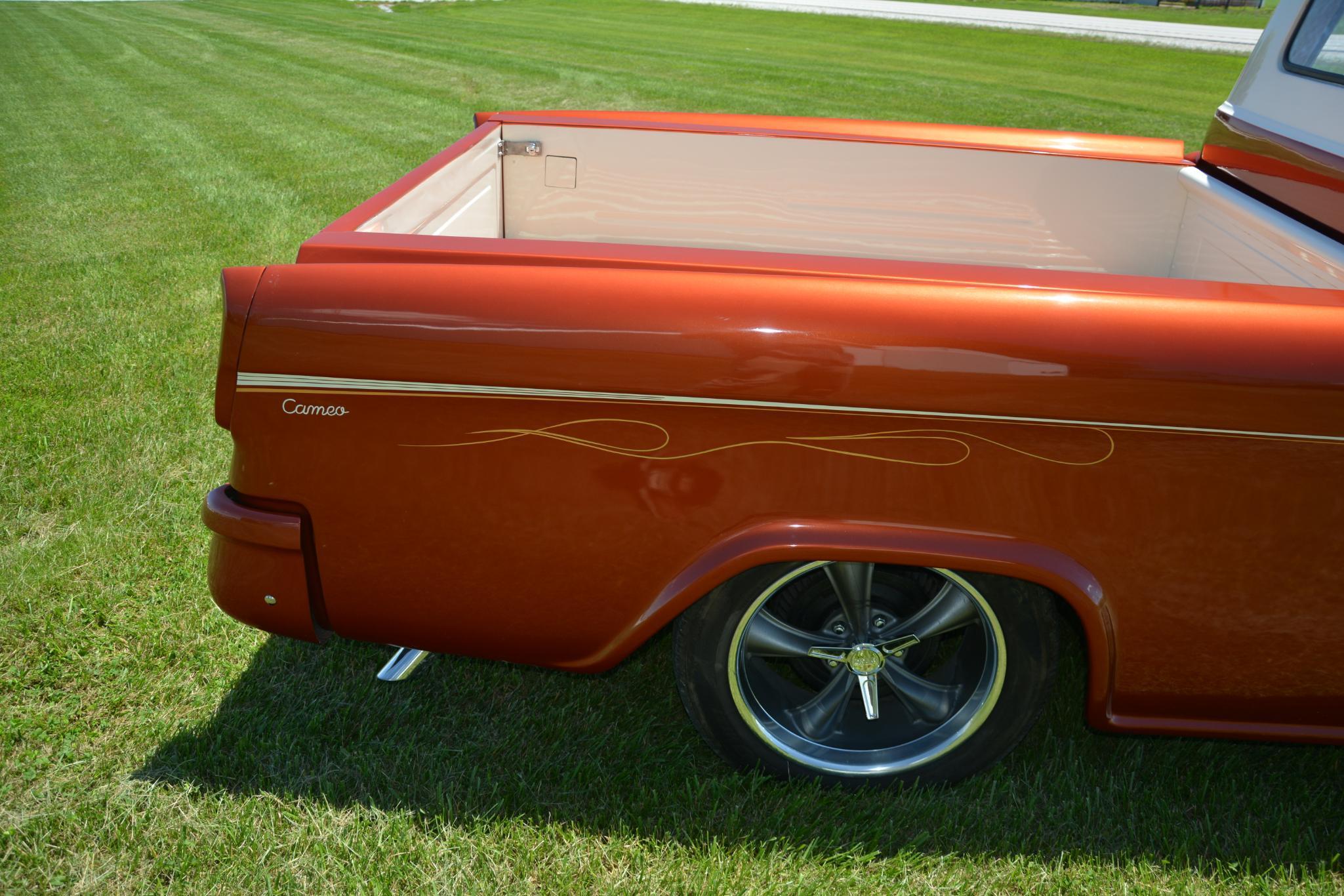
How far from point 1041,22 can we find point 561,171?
23253 mm

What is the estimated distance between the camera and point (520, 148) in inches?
137

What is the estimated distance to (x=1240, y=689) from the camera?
Answer: 6.79 feet

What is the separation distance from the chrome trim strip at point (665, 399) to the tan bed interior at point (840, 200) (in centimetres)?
128

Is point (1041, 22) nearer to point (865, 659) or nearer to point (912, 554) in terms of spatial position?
point (865, 659)

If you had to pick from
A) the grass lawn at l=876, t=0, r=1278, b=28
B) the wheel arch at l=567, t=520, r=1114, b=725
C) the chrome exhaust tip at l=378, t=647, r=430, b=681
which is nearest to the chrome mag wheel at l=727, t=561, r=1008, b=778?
the wheel arch at l=567, t=520, r=1114, b=725

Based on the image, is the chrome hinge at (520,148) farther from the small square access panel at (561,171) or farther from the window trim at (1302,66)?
the window trim at (1302,66)

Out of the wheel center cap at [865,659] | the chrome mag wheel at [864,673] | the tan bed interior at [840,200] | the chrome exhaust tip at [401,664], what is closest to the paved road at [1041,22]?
the tan bed interior at [840,200]

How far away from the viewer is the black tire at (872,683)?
6.93ft

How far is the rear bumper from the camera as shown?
6.81 feet

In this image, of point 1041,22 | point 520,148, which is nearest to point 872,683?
point 520,148

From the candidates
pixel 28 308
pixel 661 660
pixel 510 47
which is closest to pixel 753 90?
pixel 510 47

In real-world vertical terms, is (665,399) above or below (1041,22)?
below

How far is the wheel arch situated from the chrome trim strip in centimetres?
23

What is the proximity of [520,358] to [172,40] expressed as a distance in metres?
19.5
